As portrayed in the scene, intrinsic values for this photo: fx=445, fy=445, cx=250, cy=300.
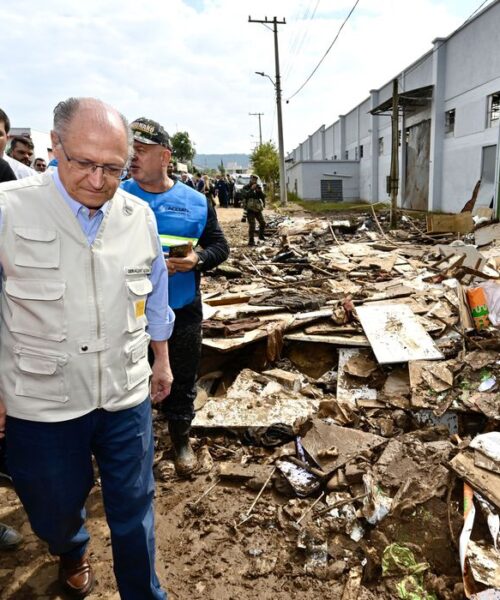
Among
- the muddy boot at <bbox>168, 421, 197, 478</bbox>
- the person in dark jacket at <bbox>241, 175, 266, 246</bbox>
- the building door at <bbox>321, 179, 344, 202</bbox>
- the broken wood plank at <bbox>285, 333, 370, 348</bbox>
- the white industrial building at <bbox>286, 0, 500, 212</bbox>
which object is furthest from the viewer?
the building door at <bbox>321, 179, 344, 202</bbox>

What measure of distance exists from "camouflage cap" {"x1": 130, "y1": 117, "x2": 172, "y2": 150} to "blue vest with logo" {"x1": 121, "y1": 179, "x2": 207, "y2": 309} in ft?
1.07

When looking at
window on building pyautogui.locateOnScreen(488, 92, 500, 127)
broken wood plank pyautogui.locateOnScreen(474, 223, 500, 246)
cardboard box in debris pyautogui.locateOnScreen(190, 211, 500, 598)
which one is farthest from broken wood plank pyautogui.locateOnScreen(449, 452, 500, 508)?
window on building pyautogui.locateOnScreen(488, 92, 500, 127)

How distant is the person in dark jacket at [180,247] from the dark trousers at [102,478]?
1094 millimetres

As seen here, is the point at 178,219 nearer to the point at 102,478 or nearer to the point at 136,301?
the point at 136,301

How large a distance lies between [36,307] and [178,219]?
4.71 feet

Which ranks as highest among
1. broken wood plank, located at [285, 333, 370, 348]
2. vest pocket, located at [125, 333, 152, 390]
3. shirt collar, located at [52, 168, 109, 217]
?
shirt collar, located at [52, 168, 109, 217]

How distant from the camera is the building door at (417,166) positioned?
877 inches

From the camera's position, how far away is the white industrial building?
16.9 metres

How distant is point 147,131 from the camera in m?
2.65

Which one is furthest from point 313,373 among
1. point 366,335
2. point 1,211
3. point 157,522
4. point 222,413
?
point 1,211

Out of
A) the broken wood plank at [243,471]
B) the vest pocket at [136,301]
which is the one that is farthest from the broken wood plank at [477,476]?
the vest pocket at [136,301]

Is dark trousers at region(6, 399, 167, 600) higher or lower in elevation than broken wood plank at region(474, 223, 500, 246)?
higher

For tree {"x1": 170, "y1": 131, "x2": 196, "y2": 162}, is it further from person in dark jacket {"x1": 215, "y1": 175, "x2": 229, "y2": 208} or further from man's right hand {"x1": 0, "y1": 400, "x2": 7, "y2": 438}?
man's right hand {"x1": 0, "y1": 400, "x2": 7, "y2": 438}

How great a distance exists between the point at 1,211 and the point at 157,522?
7.09 ft
